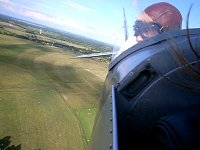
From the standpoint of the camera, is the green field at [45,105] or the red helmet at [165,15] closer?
the red helmet at [165,15]

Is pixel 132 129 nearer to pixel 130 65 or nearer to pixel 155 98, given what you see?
pixel 155 98

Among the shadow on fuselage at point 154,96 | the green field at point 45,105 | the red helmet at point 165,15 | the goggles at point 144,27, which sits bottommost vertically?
the green field at point 45,105

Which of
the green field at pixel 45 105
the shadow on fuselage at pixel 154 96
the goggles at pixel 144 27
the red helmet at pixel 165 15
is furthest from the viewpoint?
the green field at pixel 45 105

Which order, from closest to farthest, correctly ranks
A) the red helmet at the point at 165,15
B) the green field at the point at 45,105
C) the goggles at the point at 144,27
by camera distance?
the red helmet at the point at 165,15 < the goggles at the point at 144,27 < the green field at the point at 45,105

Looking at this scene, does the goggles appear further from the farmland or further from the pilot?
the farmland

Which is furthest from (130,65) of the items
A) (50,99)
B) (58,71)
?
(58,71)

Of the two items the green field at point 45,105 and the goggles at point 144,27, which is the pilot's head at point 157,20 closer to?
the goggles at point 144,27

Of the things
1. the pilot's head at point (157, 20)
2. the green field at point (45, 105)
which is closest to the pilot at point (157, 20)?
the pilot's head at point (157, 20)

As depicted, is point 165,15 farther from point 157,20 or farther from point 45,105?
point 45,105
